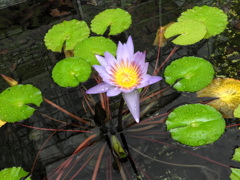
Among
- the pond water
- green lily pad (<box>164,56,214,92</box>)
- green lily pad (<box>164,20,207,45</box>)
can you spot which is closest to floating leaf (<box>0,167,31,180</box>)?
the pond water

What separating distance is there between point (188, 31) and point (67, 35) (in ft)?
3.09

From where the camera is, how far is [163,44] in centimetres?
204

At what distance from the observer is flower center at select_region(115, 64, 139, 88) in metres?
1.26

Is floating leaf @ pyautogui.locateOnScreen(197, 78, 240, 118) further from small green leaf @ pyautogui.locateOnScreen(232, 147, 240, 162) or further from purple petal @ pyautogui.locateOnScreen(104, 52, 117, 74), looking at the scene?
purple petal @ pyautogui.locateOnScreen(104, 52, 117, 74)

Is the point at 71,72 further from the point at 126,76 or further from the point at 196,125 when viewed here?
the point at 196,125

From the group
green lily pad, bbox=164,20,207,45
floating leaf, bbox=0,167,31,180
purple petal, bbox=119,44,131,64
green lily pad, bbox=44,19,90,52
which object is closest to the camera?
purple petal, bbox=119,44,131,64

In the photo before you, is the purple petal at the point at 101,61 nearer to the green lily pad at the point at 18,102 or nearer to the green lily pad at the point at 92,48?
the green lily pad at the point at 92,48

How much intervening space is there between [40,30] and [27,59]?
1.27 feet

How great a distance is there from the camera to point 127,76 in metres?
1.27

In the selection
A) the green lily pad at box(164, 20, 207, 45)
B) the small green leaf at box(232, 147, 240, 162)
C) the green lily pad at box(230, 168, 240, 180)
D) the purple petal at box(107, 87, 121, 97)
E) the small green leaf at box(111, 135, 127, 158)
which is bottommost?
the green lily pad at box(230, 168, 240, 180)

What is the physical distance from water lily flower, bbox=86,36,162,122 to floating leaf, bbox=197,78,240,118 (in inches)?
23.3

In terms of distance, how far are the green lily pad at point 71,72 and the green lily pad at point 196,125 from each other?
66 cm

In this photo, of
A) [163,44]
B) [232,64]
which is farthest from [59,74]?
[232,64]

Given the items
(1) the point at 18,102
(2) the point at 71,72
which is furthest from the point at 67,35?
(1) the point at 18,102
